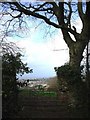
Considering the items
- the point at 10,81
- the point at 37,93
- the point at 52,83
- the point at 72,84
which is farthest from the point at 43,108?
the point at 10,81

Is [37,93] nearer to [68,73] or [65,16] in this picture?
[68,73]

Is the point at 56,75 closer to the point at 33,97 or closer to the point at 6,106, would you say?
the point at 33,97

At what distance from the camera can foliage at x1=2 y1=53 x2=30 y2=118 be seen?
18.5 feet

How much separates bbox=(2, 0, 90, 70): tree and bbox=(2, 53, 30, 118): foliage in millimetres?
1269

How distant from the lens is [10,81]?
18.7 feet

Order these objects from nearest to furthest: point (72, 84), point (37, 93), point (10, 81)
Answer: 1. point (10, 81)
2. point (37, 93)
3. point (72, 84)

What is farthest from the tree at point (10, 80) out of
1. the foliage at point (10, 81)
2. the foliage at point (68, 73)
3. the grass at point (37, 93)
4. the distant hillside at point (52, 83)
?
the foliage at point (68, 73)

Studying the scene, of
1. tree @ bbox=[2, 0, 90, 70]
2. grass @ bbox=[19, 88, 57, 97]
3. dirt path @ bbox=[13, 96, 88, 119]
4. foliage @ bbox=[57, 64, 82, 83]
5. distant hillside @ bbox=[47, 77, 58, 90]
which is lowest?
dirt path @ bbox=[13, 96, 88, 119]

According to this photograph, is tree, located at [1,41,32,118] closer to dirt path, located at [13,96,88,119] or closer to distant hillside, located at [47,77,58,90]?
dirt path, located at [13,96,88,119]

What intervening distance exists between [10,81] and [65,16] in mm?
2315

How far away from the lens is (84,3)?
6828 mm

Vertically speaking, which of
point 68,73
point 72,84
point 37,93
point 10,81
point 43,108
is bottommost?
point 43,108

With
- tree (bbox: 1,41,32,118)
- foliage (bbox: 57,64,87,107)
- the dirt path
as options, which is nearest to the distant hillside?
foliage (bbox: 57,64,87,107)

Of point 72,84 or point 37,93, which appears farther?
point 72,84
